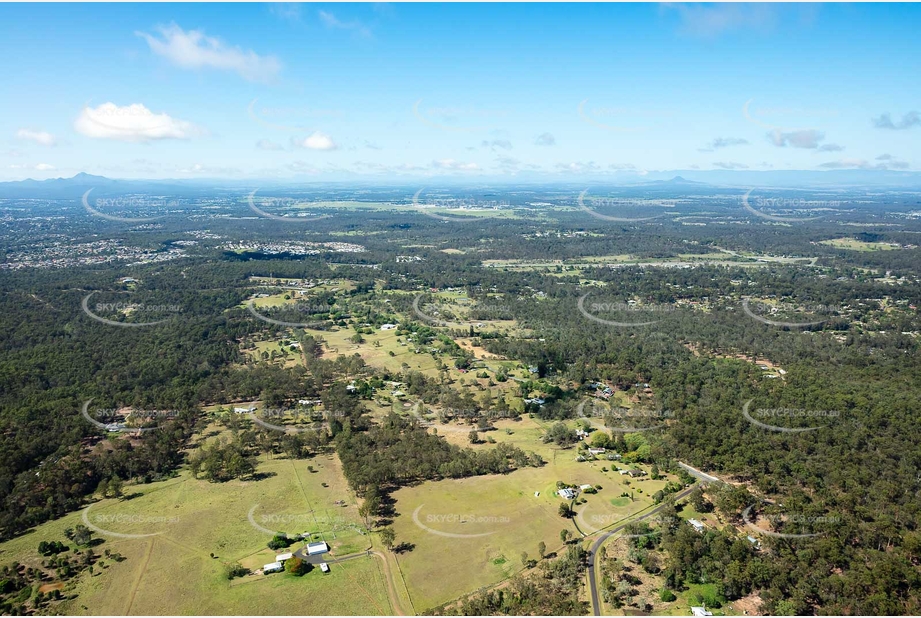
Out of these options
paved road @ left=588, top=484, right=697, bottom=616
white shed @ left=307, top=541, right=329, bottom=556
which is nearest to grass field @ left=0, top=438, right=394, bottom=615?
white shed @ left=307, top=541, right=329, bottom=556

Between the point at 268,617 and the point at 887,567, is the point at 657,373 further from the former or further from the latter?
the point at 268,617

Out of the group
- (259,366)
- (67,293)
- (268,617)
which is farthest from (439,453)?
(67,293)

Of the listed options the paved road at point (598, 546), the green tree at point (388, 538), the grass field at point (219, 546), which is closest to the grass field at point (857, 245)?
the paved road at point (598, 546)

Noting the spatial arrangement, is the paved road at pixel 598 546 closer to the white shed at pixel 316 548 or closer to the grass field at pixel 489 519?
the grass field at pixel 489 519

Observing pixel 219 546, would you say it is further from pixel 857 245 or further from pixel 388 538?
pixel 857 245

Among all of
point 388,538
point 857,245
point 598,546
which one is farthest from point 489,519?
point 857,245

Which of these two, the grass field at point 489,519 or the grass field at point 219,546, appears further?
the grass field at point 489,519
